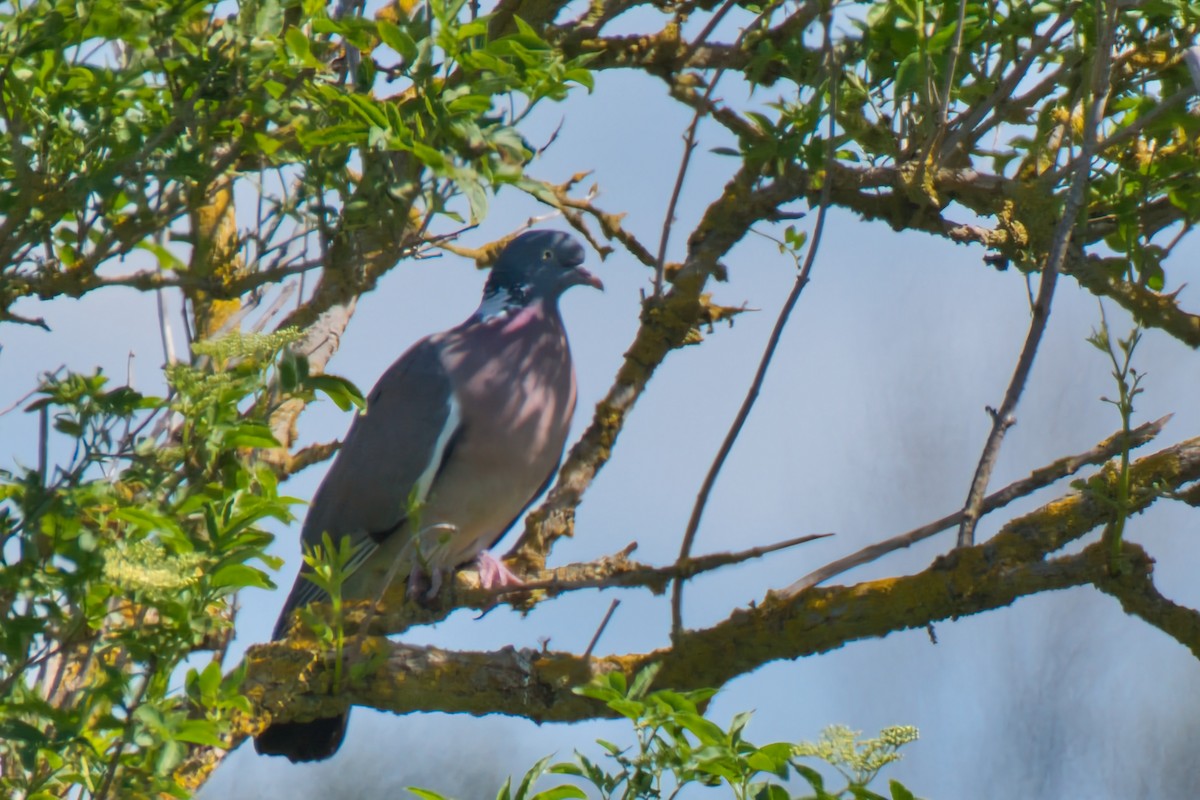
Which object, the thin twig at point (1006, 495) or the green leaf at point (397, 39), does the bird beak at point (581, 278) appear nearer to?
the thin twig at point (1006, 495)

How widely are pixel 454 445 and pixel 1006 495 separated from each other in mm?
1731

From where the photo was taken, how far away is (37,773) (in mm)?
1645

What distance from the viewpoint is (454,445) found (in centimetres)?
336

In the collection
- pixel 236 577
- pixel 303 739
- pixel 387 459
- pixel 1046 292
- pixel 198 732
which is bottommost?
pixel 198 732

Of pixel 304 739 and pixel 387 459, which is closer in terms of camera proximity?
pixel 304 739

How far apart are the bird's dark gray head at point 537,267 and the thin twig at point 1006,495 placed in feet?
5.77

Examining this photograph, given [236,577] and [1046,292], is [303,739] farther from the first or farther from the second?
[1046,292]

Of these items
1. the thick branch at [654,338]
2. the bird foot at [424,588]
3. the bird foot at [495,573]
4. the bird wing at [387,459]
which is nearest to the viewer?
the bird foot at [424,588]

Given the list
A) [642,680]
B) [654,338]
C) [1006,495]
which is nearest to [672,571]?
[642,680]

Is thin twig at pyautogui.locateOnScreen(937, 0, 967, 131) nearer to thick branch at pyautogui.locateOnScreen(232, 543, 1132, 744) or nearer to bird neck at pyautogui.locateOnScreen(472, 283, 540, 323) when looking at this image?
thick branch at pyautogui.locateOnScreen(232, 543, 1132, 744)

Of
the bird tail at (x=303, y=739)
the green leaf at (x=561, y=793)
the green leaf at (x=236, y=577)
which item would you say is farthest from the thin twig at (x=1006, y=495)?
the bird tail at (x=303, y=739)

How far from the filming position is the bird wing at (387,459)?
10.9 ft

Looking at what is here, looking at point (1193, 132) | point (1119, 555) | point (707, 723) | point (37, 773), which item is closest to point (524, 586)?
point (707, 723)

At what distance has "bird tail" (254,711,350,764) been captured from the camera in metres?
2.85
